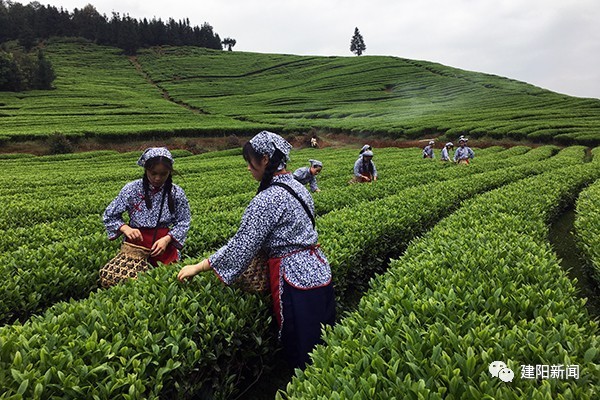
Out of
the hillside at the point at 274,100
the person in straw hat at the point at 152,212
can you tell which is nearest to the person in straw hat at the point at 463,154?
the person in straw hat at the point at 152,212

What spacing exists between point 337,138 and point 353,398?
41.9m

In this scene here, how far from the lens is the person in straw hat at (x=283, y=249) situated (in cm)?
305

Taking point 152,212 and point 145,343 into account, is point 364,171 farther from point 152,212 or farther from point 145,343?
point 145,343

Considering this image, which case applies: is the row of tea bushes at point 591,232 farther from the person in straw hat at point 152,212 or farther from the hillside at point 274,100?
the hillside at point 274,100

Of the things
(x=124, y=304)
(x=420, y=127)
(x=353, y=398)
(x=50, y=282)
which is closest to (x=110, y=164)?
(x=50, y=282)

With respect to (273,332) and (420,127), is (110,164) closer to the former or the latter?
(273,332)

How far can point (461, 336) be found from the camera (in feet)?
8.59

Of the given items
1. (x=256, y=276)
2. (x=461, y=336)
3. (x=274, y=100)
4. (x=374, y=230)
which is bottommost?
(x=374, y=230)

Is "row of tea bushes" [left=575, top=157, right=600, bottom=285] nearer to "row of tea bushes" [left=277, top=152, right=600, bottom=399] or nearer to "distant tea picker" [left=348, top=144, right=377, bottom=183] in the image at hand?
"row of tea bushes" [left=277, top=152, right=600, bottom=399]

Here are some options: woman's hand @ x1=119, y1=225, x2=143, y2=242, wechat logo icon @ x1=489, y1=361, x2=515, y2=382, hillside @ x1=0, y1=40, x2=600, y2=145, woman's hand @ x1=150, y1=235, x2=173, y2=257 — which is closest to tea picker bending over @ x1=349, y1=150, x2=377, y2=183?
woman's hand @ x1=150, y1=235, x2=173, y2=257

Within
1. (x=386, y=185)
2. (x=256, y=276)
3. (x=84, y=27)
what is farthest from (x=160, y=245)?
(x=84, y=27)

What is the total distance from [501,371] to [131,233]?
3.76 meters

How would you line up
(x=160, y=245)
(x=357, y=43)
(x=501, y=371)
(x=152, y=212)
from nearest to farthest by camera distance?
(x=501, y=371), (x=160, y=245), (x=152, y=212), (x=357, y=43)

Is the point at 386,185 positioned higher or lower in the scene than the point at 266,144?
lower
